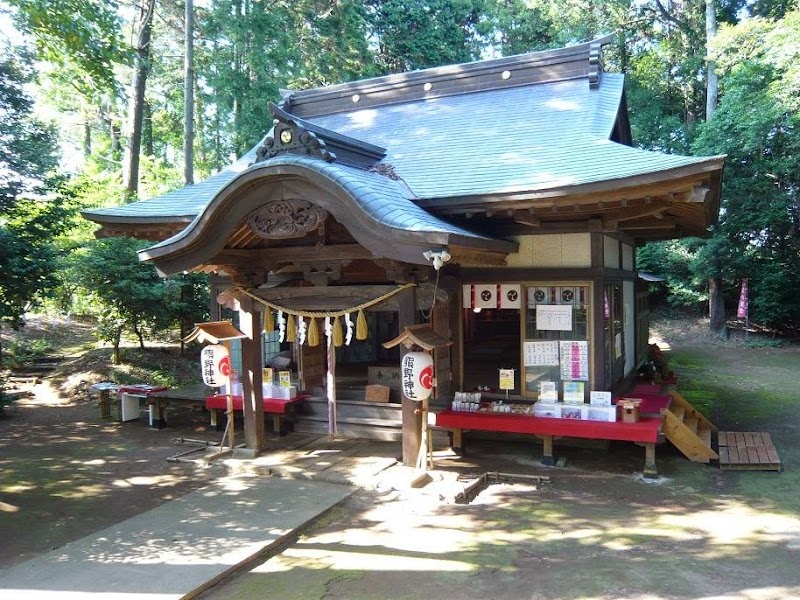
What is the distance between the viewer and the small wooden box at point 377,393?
887cm

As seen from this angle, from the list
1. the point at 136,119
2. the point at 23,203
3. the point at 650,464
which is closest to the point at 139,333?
the point at 23,203

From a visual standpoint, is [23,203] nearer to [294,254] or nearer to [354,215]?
[294,254]

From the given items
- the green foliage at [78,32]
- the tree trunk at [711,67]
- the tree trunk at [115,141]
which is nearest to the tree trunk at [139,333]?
the green foliage at [78,32]

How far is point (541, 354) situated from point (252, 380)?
398cm

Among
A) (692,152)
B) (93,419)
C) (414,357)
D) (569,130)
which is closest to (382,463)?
(414,357)

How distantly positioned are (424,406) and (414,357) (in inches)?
27.1

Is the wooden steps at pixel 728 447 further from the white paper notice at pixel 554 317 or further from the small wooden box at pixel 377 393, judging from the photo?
the small wooden box at pixel 377 393

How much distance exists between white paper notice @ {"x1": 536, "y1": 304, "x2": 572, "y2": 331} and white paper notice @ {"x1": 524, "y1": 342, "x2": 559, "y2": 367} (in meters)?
0.23

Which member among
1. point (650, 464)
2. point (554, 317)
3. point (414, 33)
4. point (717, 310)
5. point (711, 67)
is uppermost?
point (414, 33)

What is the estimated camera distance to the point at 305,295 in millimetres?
7793

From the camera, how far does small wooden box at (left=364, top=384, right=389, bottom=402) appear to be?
8.87 m

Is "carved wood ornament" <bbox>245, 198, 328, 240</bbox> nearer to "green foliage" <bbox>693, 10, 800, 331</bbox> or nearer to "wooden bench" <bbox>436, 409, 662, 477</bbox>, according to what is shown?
"wooden bench" <bbox>436, 409, 662, 477</bbox>

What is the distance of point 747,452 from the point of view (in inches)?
295

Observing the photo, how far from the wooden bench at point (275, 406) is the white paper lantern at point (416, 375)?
295cm
